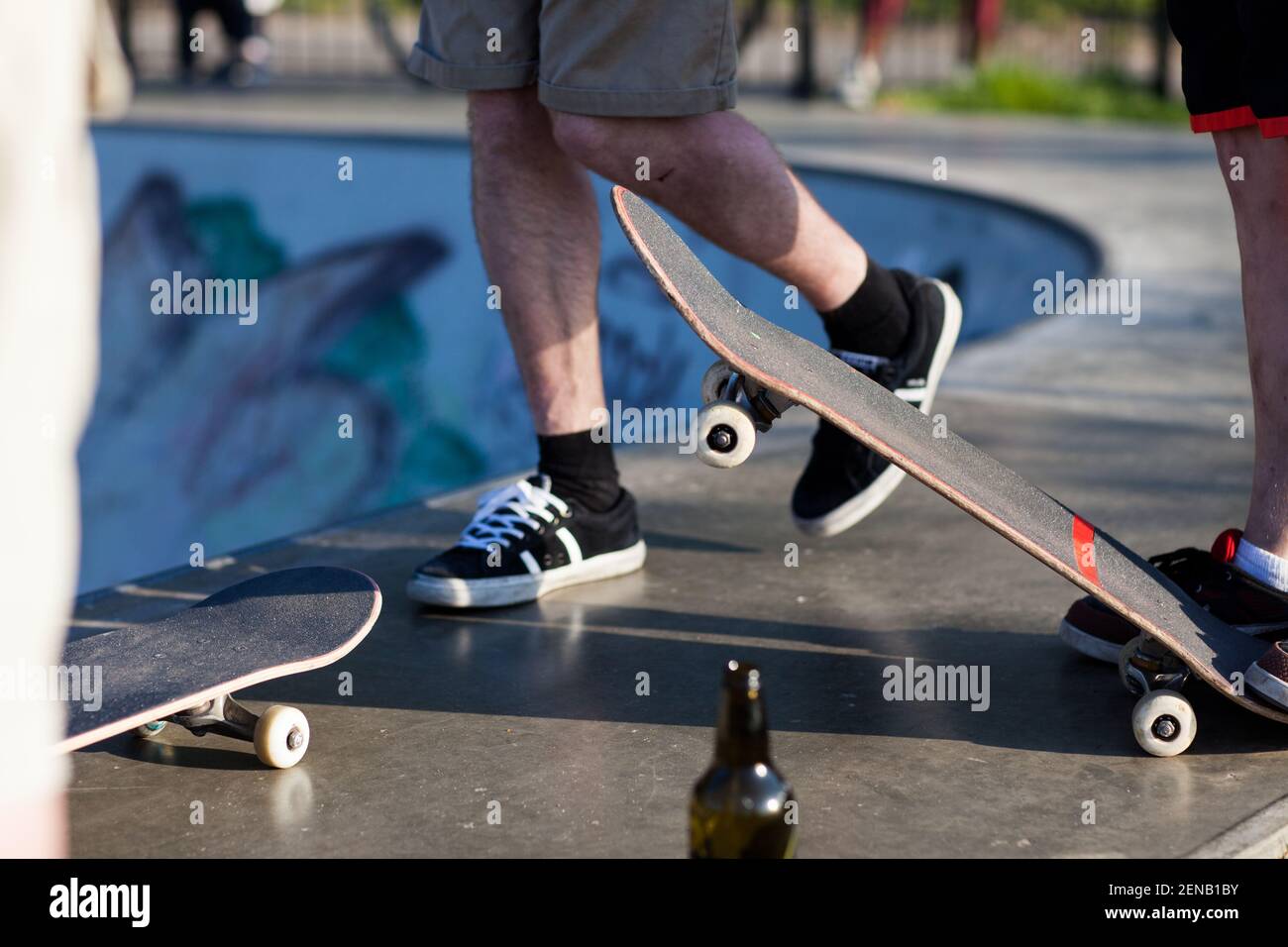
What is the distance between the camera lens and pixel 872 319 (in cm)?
277

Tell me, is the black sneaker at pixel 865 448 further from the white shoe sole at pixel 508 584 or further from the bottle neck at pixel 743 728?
the bottle neck at pixel 743 728

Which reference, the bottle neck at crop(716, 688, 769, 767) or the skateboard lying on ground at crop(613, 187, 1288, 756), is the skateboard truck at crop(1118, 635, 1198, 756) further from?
the bottle neck at crop(716, 688, 769, 767)

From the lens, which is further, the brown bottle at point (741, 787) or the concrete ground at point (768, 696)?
the concrete ground at point (768, 696)

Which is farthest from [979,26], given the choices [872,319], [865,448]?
[865,448]

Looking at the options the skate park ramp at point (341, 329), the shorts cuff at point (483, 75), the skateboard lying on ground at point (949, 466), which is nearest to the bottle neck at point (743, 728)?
the skateboard lying on ground at point (949, 466)

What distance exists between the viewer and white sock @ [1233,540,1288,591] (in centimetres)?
216

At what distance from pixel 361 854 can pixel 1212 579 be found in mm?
1250

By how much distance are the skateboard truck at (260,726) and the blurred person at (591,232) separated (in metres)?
0.56

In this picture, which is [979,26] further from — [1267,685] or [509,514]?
[1267,685]

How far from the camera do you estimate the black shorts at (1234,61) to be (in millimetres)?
1904

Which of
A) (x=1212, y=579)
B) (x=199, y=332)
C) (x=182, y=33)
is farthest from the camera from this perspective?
(x=182, y=33)

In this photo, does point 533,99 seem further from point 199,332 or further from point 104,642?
point 199,332
